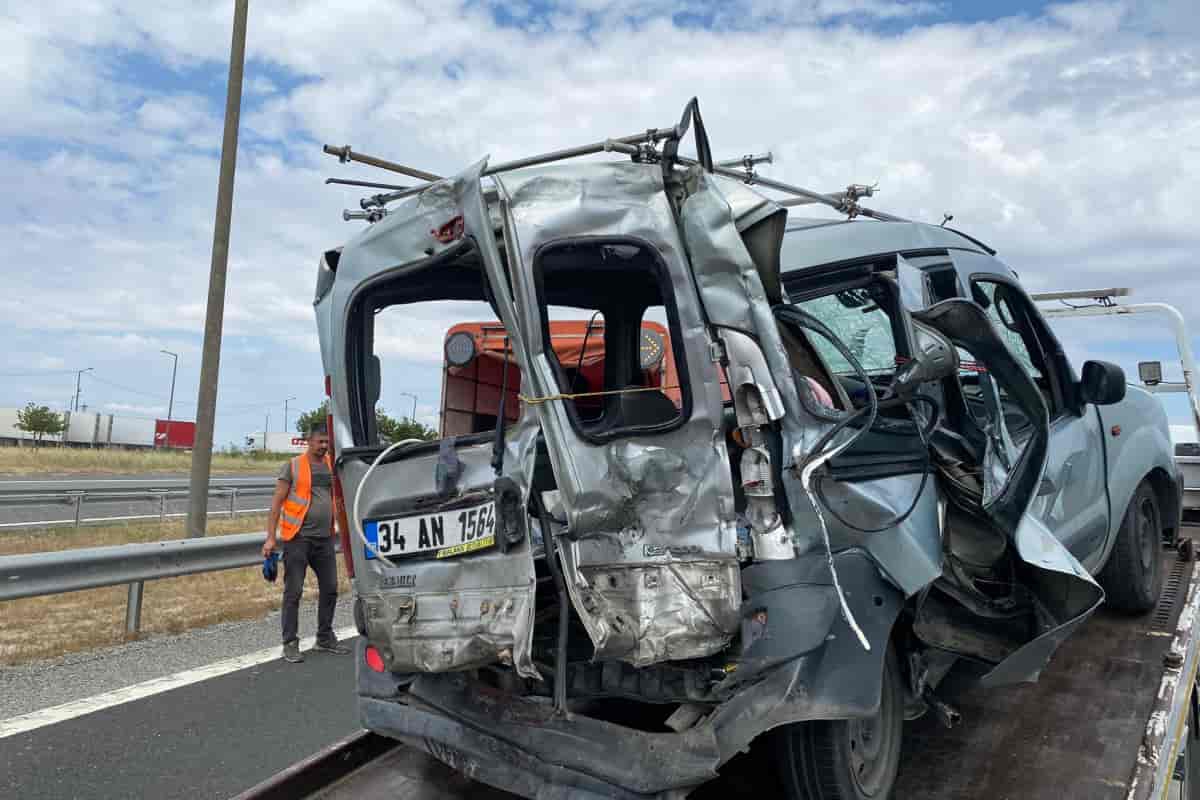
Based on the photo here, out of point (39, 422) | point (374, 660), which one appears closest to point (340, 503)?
point (374, 660)

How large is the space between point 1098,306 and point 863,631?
6056 mm

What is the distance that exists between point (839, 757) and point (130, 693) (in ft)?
13.6

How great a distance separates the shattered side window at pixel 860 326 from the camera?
3951 mm

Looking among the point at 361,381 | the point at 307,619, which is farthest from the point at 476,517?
the point at 307,619

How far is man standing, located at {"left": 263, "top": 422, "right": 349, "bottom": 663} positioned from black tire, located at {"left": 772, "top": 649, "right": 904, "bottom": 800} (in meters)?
4.18

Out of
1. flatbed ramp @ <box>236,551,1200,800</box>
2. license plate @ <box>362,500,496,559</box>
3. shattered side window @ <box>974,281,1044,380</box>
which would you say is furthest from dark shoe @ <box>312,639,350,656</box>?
shattered side window @ <box>974,281,1044,380</box>

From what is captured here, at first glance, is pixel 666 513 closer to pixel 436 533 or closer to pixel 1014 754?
pixel 436 533

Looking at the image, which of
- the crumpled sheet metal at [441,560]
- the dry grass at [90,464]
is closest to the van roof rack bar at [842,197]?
the crumpled sheet metal at [441,560]

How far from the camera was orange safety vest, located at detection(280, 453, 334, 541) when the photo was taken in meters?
Result: 6.54

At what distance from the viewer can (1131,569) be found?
17.0 feet

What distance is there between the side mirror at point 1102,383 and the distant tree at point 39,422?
2590 inches

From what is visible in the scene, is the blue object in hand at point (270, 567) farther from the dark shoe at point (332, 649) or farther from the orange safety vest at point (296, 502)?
the dark shoe at point (332, 649)

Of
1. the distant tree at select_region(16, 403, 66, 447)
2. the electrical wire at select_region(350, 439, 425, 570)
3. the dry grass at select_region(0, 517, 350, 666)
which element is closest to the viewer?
the electrical wire at select_region(350, 439, 425, 570)

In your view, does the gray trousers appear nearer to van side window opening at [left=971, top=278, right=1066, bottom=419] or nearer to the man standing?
the man standing
